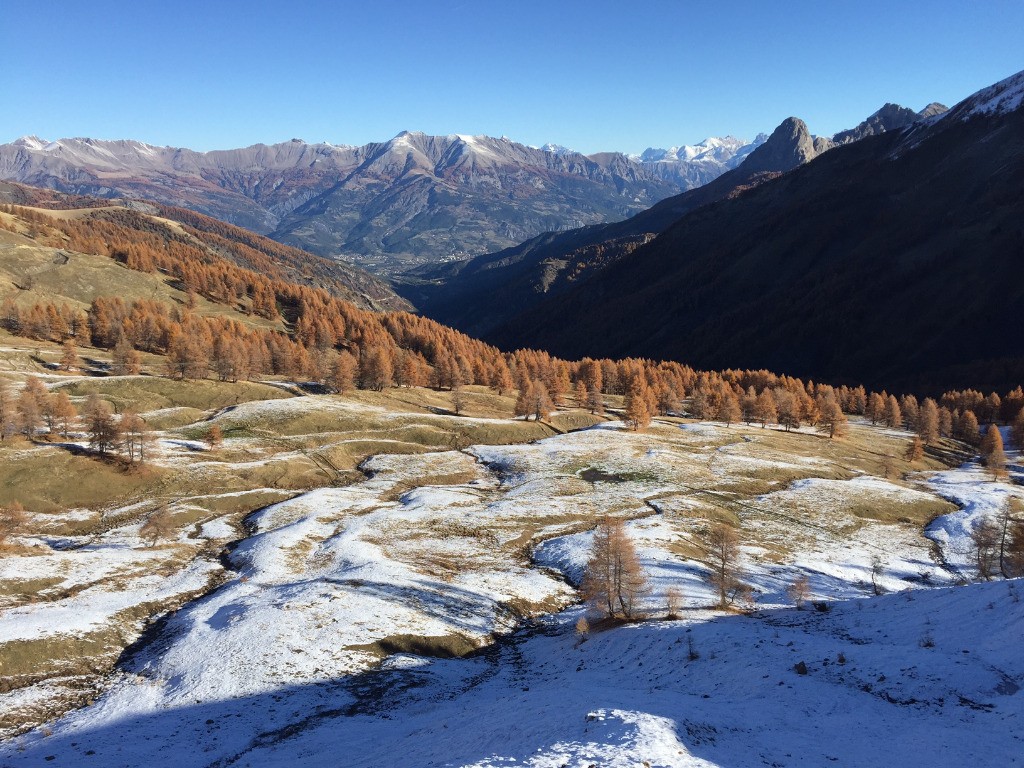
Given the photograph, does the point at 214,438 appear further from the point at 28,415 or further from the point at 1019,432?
the point at 1019,432

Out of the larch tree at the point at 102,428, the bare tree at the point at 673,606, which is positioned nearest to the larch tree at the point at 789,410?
the bare tree at the point at 673,606

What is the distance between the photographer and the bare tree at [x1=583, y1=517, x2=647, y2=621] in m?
45.2

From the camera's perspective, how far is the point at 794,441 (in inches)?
5241

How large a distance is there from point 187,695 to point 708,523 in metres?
63.9

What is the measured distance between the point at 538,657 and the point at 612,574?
927 cm

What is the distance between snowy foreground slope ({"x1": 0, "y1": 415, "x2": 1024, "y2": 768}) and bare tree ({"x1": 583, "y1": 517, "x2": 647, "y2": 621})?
3834 millimetres

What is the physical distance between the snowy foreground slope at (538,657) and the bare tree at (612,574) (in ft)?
12.6

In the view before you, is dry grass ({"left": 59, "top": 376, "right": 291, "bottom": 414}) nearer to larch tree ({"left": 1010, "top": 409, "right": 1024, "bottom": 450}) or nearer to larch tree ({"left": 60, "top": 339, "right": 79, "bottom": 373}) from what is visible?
larch tree ({"left": 60, "top": 339, "right": 79, "bottom": 373})

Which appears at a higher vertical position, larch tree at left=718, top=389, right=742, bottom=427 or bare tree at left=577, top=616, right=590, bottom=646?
larch tree at left=718, top=389, right=742, bottom=427

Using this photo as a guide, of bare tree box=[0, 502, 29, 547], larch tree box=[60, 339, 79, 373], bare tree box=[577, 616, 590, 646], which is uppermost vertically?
larch tree box=[60, 339, 79, 373]

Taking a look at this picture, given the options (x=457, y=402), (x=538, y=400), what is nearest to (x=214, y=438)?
(x=457, y=402)

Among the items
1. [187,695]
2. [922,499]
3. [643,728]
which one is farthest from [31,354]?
[922,499]

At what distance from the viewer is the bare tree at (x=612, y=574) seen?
148 ft

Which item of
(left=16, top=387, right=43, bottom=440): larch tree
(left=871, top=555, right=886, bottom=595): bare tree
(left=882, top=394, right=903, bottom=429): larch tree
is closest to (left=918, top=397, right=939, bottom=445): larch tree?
(left=882, top=394, right=903, bottom=429): larch tree
